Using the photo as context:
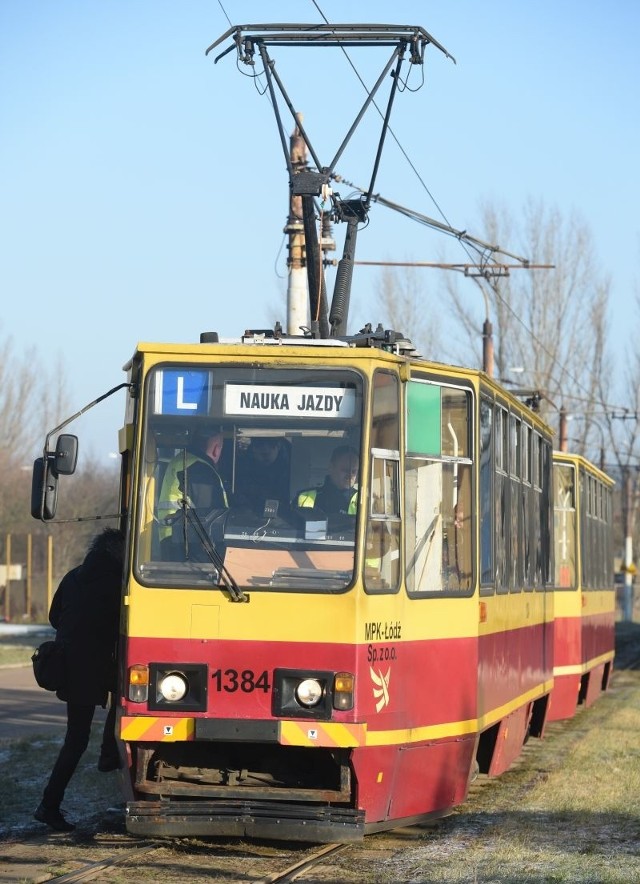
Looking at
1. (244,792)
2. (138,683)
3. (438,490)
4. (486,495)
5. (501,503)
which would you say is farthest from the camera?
(501,503)

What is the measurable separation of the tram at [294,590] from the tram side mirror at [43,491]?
0.01 meters

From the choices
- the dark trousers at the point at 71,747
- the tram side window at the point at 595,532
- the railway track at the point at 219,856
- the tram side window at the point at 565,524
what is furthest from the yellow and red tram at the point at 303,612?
the tram side window at the point at 595,532

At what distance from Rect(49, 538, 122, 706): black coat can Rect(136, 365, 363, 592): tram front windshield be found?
1.14 m

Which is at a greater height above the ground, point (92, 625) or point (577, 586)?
point (577, 586)

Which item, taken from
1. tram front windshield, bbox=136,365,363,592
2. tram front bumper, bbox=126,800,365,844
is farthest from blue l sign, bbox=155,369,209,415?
tram front bumper, bbox=126,800,365,844

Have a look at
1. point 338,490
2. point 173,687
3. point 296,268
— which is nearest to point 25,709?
point 296,268

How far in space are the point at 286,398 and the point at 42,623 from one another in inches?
1284

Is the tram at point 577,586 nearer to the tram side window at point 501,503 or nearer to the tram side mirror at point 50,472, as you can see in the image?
the tram side window at point 501,503

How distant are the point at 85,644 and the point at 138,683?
1243mm

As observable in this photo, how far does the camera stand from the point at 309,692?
7.96m

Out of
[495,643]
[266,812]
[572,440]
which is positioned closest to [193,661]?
[266,812]

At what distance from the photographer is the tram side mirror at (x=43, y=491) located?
8.24m

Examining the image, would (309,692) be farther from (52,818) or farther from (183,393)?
(52,818)

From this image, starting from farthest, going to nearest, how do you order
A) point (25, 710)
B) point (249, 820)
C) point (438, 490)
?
point (25, 710)
point (438, 490)
point (249, 820)
